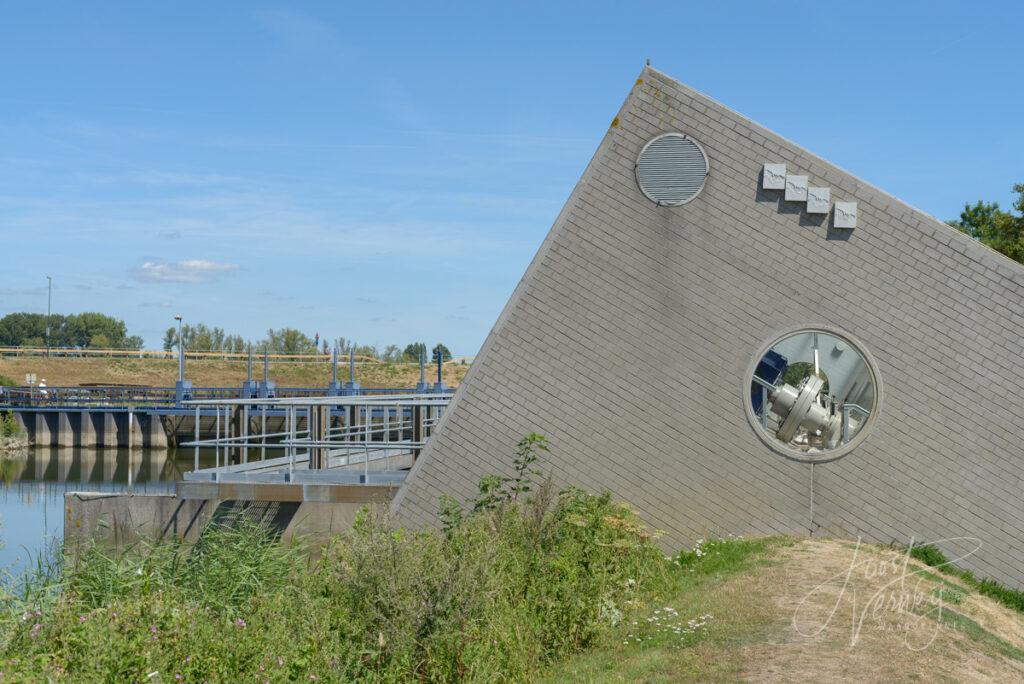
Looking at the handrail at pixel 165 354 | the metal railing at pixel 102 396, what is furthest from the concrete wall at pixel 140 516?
the handrail at pixel 165 354

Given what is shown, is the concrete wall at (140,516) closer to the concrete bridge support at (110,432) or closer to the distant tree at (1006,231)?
the distant tree at (1006,231)

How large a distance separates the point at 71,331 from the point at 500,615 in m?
126

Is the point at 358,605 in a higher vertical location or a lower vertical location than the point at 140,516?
higher

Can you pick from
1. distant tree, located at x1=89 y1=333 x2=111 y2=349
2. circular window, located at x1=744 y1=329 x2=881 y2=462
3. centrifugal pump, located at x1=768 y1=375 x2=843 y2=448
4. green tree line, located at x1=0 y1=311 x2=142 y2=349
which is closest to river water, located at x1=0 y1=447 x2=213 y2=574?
circular window, located at x1=744 y1=329 x2=881 y2=462

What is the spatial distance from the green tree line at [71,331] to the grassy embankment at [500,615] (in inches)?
4622

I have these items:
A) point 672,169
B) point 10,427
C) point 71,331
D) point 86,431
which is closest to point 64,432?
point 86,431

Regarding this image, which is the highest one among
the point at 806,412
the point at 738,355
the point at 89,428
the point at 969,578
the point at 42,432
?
the point at 738,355

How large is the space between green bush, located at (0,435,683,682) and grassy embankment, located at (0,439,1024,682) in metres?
0.02

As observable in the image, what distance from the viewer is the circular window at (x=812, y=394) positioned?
12484 mm

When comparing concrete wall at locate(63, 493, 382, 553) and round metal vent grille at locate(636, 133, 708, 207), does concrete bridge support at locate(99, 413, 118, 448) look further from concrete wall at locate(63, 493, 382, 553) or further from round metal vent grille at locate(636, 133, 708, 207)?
round metal vent grille at locate(636, 133, 708, 207)

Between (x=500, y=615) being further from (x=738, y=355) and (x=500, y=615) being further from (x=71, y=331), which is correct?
(x=71, y=331)

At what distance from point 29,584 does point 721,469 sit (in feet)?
26.0

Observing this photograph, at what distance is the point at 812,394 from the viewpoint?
12.7 m

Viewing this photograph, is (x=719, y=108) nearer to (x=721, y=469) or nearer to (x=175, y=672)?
(x=721, y=469)
